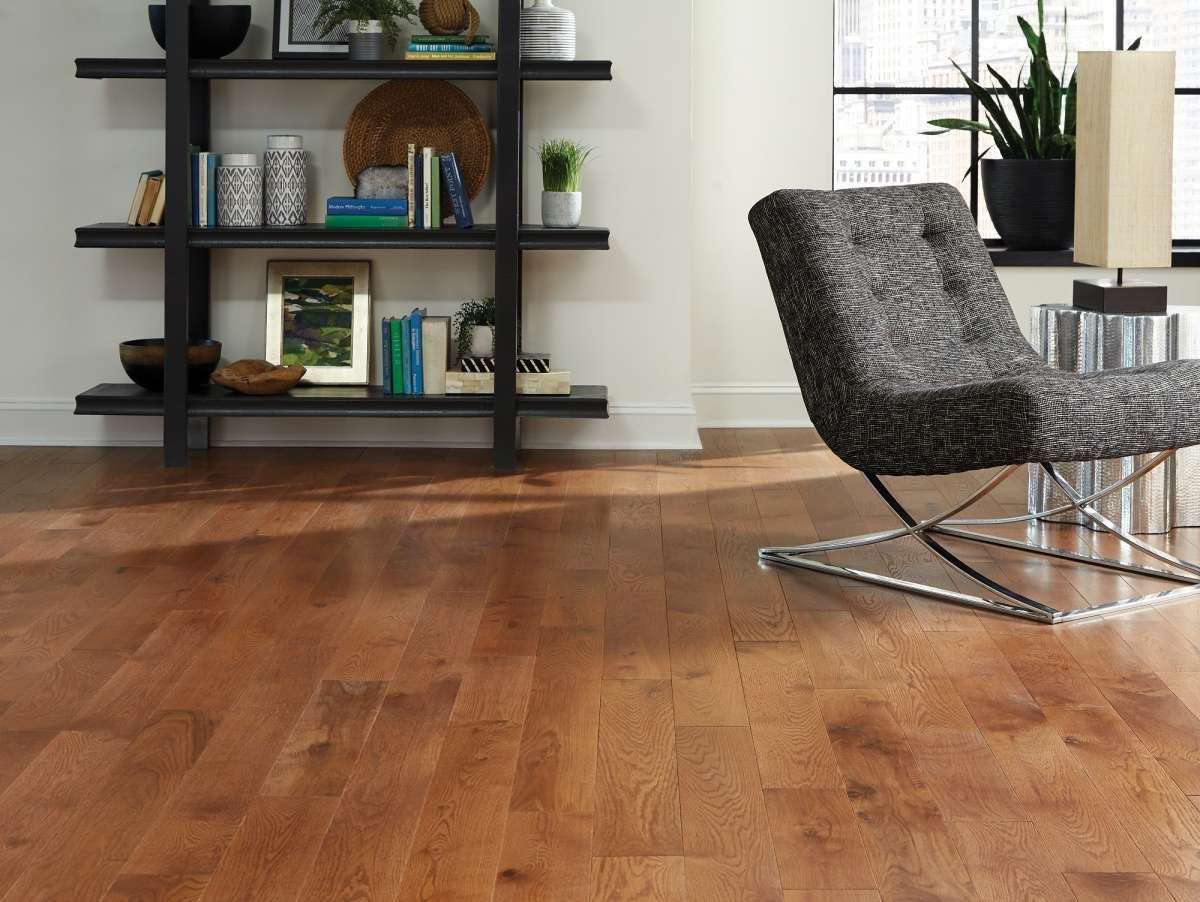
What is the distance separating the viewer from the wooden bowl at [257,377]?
178 inches

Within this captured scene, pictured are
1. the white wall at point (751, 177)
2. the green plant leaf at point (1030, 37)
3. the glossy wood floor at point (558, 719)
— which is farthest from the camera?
the white wall at point (751, 177)

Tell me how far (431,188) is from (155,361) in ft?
3.37

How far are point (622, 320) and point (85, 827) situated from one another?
3139 millimetres

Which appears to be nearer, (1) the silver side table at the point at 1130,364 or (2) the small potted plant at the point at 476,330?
(1) the silver side table at the point at 1130,364

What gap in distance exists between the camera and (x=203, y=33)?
4441 mm

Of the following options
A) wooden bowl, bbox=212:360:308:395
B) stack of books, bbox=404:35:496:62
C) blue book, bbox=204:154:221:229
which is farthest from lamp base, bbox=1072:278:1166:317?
blue book, bbox=204:154:221:229

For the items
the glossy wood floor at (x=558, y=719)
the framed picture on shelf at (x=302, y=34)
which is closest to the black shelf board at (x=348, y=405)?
the glossy wood floor at (x=558, y=719)

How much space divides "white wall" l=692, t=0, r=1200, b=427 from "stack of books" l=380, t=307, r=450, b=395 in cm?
106

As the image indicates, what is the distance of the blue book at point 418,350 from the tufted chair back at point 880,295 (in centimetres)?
153

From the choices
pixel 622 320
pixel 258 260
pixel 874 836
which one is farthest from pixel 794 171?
pixel 874 836

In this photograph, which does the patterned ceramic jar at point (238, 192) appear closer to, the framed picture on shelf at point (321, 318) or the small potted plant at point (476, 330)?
the framed picture on shelf at point (321, 318)

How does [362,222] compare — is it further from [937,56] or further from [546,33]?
[937,56]

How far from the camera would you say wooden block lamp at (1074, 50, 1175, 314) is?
3.57 m

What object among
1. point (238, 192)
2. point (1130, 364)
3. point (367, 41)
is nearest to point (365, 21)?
point (367, 41)
